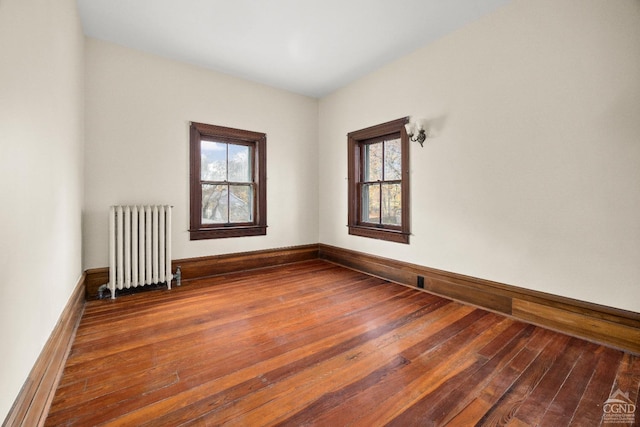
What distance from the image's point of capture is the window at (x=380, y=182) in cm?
355

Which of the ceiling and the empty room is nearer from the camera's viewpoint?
the empty room

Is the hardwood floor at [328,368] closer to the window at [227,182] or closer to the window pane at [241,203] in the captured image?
the window at [227,182]

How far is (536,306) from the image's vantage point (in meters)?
2.44

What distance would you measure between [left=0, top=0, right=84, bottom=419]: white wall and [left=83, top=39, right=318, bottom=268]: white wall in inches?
38.8

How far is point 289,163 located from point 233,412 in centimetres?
371

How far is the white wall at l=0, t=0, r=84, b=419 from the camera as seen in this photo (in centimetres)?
105

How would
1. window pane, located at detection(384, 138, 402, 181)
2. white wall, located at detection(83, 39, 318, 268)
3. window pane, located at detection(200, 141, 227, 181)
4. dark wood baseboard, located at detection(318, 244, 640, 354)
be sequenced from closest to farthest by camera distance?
dark wood baseboard, located at detection(318, 244, 640, 354), white wall, located at detection(83, 39, 318, 268), window pane, located at detection(384, 138, 402, 181), window pane, located at detection(200, 141, 227, 181)

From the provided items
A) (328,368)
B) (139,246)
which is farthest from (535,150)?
(139,246)

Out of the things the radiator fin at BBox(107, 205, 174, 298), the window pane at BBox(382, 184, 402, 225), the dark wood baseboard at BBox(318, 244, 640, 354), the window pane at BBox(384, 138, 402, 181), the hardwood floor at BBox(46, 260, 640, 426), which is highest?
the window pane at BBox(384, 138, 402, 181)

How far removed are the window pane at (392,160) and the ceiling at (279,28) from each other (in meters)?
1.08

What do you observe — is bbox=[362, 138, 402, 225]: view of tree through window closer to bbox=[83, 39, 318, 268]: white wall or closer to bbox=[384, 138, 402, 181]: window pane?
bbox=[384, 138, 402, 181]: window pane

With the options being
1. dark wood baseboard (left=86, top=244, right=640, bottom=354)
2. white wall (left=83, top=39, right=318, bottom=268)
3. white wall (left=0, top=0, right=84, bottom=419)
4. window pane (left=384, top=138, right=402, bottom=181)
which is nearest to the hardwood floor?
dark wood baseboard (left=86, top=244, right=640, bottom=354)

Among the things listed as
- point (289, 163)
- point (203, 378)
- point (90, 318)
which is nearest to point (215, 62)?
point (289, 163)

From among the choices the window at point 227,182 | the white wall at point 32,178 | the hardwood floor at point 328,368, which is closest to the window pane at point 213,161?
the window at point 227,182
